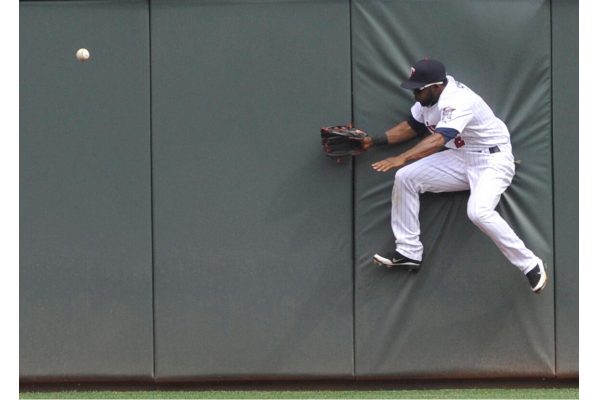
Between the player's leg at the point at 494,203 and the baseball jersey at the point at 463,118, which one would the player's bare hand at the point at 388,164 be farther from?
the player's leg at the point at 494,203

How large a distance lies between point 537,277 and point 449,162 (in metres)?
0.92

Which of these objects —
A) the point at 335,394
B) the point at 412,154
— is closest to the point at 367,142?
the point at 412,154

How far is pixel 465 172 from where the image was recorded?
720cm

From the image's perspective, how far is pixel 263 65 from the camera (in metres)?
7.29

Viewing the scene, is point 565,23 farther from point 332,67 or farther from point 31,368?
point 31,368

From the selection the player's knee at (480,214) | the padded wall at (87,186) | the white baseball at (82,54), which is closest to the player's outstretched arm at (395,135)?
the player's knee at (480,214)

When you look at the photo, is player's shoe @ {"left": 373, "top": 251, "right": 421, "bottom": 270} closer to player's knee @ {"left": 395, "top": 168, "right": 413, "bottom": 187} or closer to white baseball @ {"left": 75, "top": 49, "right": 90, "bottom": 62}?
player's knee @ {"left": 395, "top": 168, "right": 413, "bottom": 187}

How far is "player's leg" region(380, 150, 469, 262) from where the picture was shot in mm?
7176

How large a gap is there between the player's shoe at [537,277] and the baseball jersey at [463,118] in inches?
32.8

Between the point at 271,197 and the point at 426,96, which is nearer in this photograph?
the point at 426,96

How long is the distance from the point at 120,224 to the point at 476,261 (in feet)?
7.75

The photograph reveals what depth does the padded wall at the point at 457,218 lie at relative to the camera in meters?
7.24

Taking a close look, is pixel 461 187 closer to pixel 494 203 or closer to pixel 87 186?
pixel 494 203

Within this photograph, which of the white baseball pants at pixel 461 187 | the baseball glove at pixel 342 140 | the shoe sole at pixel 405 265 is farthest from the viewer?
the shoe sole at pixel 405 265
